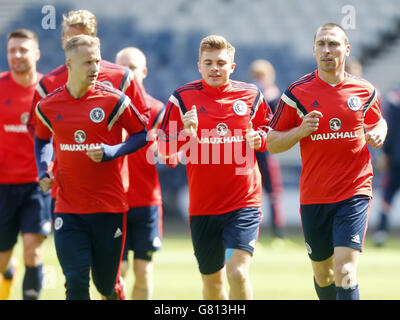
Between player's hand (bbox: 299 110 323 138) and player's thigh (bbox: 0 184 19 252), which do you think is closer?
player's hand (bbox: 299 110 323 138)

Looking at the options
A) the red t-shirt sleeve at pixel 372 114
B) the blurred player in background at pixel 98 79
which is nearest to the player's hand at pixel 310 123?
the red t-shirt sleeve at pixel 372 114

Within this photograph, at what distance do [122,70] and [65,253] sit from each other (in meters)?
1.62

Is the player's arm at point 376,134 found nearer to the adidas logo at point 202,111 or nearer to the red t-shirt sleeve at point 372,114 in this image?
the red t-shirt sleeve at point 372,114

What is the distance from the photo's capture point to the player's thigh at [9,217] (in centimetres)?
664

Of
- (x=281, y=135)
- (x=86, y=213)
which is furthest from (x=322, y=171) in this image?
(x=86, y=213)

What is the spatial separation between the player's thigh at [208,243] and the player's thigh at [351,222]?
2.96ft

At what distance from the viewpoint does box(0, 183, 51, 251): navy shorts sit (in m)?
6.61

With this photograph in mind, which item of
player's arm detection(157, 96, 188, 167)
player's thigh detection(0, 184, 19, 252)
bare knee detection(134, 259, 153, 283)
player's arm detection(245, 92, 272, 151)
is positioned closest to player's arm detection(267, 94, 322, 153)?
player's arm detection(245, 92, 272, 151)

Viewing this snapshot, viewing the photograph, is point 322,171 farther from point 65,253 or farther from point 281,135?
point 65,253

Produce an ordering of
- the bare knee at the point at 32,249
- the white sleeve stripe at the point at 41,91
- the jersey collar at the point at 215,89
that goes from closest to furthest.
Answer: the jersey collar at the point at 215,89 → the white sleeve stripe at the point at 41,91 → the bare knee at the point at 32,249

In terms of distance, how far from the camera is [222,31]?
1686 cm

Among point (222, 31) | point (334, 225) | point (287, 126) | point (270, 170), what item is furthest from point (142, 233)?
point (222, 31)

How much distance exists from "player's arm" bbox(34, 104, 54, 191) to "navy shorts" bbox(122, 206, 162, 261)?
1.16 meters

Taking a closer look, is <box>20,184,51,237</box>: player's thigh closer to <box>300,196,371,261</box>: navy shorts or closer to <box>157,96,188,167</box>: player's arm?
<box>157,96,188,167</box>: player's arm
